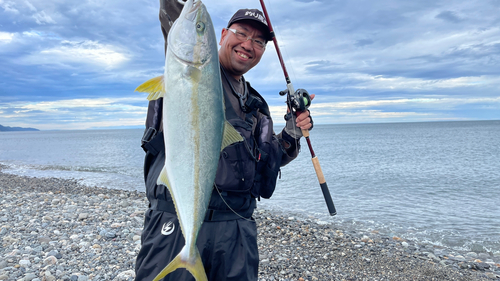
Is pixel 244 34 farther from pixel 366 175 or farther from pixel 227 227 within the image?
pixel 366 175

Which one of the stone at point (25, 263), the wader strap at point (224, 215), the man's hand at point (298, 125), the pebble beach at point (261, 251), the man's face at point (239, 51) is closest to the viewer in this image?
the wader strap at point (224, 215)

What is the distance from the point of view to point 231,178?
2801mm

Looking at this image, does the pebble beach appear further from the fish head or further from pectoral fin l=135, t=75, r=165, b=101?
the fish head

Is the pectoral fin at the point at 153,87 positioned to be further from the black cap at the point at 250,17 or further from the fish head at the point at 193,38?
the black cap at the point at 250,17

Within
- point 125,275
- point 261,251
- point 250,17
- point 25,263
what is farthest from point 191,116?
point 261,251

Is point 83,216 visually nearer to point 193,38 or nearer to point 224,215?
point 224,215

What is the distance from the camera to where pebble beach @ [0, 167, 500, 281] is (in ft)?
20.4

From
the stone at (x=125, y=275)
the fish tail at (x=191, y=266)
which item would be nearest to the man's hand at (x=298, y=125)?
the fish tail at (x=191, y=266)

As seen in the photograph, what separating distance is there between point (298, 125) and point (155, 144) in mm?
1738

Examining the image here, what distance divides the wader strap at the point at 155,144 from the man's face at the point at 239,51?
105 cm

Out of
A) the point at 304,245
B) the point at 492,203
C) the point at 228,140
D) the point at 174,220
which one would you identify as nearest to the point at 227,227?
the point at 174,220

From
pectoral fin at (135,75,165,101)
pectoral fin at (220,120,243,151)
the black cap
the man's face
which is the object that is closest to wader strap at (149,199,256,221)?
pectoral fin at (220,120,243,151)

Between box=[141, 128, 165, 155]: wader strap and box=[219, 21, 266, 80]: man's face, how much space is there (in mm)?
1053

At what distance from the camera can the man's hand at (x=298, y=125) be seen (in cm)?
371
